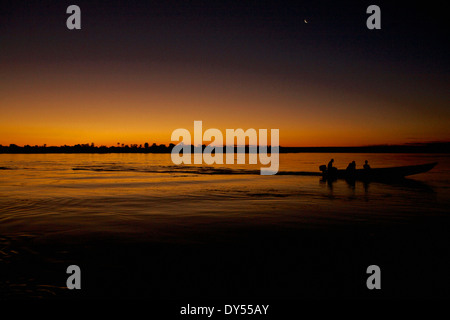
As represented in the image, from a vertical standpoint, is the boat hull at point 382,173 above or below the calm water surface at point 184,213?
above

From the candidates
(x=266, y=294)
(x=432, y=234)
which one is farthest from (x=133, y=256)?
(x=432, y=234)

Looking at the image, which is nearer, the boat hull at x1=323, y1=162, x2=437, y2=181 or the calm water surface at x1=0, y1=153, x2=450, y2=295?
the calm water surface at x1=0, y1=153, x2=450, y2=295

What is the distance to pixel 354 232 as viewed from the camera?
1356 centimetres

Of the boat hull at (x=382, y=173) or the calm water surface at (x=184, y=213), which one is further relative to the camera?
the boat hull at (x=382, y=173)

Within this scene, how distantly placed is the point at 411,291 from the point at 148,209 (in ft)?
47.1

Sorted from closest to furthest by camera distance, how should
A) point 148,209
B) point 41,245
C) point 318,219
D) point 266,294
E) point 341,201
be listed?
1. point 266,294
2. point 41,245
3. point 318,219
4. point 148,209
5. point 341,201

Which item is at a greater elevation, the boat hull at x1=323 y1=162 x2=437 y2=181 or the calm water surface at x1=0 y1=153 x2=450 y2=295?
the boat hull at x1=323 y1=162 x2=437 y2=181

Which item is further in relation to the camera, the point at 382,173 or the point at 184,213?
the point at 382,173

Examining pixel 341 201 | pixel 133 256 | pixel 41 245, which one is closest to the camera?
pixel 133 256

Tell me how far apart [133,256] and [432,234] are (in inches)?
471

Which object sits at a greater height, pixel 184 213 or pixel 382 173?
pixel 382 173

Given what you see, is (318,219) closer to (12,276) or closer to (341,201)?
(341,201)

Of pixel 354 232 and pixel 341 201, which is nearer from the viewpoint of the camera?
pixel 354 232
